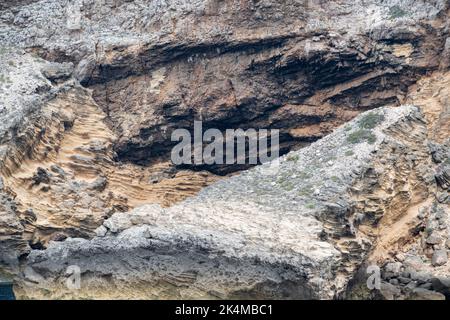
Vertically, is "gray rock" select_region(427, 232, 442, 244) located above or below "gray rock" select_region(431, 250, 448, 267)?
above

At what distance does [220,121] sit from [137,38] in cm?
410

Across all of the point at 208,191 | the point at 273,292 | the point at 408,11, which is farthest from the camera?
the point at 408,11

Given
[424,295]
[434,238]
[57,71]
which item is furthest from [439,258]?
[57,71]

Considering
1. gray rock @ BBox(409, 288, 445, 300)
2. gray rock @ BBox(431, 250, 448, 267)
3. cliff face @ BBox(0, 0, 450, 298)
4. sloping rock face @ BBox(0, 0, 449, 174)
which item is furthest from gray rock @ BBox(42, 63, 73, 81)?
gray rock @ BBox(409, 288, 445, 300)

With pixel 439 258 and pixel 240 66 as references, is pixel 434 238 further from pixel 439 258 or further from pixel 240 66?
pixel 240 66

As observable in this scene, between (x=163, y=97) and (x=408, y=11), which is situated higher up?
(x=408, y=11)

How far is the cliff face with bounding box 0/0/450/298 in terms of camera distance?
1023 inches

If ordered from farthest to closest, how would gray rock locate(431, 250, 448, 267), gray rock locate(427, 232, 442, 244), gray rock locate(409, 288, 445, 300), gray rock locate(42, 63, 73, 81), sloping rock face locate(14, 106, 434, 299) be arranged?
gray rock locate(42, 63, 73, 81)
gray rock locate(427, 232, 442, 244)
gray rock locate(431, 250, 448, 267)
gray rock locate(409, 288, 445, 300)
sloping rock face locate(14, 106, 434, 299)

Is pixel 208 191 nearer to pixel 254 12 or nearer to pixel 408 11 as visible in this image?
pixel 254 12

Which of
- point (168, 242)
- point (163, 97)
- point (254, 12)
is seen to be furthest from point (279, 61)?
point (168, 242)

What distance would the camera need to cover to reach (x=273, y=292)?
78.5 ft

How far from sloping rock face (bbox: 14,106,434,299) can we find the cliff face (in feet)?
0.18

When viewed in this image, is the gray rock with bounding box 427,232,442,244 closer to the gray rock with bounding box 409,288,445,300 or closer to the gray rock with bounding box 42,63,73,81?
the gray rock with bounding box 409,288,445,300

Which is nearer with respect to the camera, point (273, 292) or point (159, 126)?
point (273, 292)
